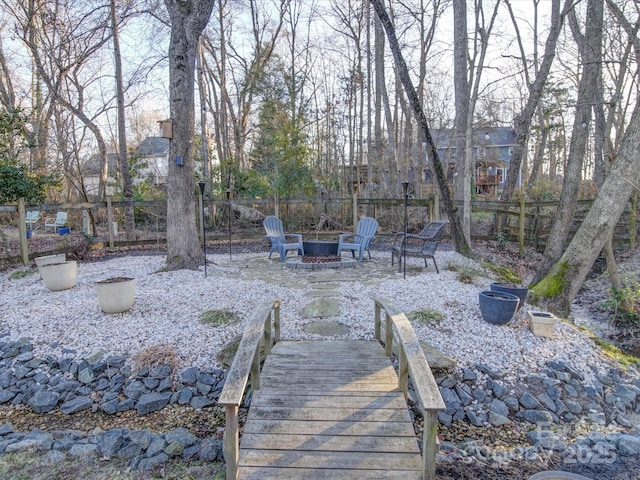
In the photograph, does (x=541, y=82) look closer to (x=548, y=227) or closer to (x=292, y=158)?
(x=548, y=227)

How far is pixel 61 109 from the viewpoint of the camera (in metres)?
11.9

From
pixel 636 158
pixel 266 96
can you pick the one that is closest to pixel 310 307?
pixel 636 158

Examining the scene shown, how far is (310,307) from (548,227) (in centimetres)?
710

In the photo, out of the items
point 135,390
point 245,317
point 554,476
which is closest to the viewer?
point 554,476

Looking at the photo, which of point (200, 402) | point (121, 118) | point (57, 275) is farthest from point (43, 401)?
point (121, 118)

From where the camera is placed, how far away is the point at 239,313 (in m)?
4.15

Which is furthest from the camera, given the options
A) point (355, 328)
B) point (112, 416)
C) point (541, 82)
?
point (541, 82)

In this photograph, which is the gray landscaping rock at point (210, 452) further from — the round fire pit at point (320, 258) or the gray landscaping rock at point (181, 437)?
the round fire pit at point (320, 258)

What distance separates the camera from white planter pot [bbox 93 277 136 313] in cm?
396

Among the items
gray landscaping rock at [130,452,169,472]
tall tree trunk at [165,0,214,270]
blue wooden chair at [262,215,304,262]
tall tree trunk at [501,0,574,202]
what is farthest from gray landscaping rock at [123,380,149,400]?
tall tree trunk at [501,0,574,202]

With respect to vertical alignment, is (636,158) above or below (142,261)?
above

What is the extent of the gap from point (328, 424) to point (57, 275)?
4321 millimetres

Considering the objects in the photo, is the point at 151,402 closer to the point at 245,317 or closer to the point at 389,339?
the point at 245,317

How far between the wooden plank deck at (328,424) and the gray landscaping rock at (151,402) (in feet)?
2.63
